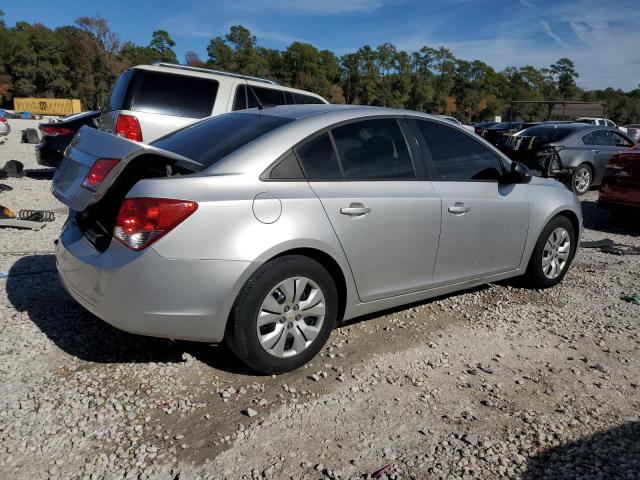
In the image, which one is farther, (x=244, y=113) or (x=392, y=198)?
(x=244, y=113)

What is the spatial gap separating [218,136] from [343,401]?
1.89 m

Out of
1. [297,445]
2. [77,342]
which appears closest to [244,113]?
[77,342]

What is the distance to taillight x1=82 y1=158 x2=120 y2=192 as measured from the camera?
9.39 feet

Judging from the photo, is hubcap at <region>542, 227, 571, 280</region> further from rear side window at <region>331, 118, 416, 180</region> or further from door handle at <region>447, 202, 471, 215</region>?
rear side window at <region>331, 118, 416, 180</region>

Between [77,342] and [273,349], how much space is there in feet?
4.64

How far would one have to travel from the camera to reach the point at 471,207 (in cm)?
394

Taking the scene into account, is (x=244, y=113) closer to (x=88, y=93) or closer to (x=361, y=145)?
(x=361, y=145)

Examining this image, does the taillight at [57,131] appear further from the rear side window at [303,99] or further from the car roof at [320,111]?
the car roof at [320,111]

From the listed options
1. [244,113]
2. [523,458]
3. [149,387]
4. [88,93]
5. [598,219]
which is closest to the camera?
[523,458]

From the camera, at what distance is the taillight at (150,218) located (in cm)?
265

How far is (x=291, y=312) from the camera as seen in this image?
3.05 metres

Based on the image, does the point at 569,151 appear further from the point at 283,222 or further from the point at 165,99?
the point at 283,222

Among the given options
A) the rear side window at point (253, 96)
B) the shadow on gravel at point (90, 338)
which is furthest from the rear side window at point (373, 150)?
the rear side window at point (253, 96)

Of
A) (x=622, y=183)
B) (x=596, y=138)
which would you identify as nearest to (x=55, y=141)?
(x=622, y=183)
